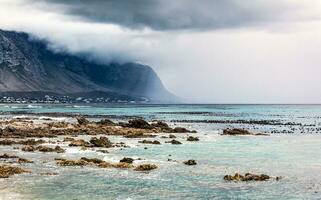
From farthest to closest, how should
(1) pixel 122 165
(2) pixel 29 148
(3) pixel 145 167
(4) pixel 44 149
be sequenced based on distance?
(2) pixel 29 148 < (4) pixel 44 149 < (1) pixel 122 165 < (3) pixel 145 167

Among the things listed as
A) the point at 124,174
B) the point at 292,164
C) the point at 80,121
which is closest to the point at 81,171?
the point at 124,174

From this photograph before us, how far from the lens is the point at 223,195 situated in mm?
36125

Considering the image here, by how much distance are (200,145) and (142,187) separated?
35.4m

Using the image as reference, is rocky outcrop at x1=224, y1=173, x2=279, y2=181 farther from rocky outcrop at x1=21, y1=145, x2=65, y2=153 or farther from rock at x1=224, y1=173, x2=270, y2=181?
rocky outcrop at x1=21, y1=145, x2=65, y2=153

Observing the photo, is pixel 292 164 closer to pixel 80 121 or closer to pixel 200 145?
pixel 200 145

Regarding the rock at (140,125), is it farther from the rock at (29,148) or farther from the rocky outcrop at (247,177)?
the rocky outcrop at (247,177)

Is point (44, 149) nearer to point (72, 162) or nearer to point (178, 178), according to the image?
point (72, 162)

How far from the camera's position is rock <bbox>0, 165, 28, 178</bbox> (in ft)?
143

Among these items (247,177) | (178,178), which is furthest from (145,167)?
(247,177)

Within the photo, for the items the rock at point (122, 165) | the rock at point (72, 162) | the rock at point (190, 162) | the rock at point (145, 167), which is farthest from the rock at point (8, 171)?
the rock at point (190, 162)

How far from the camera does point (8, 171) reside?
44.8 m

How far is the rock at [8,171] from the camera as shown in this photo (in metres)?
43.7

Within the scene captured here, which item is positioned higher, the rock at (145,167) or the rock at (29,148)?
the rock at (145,167)

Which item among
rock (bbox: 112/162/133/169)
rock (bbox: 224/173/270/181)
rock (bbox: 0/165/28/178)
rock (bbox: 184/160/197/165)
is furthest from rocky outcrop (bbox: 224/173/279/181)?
rock (bbox: 0/165/28/178)
